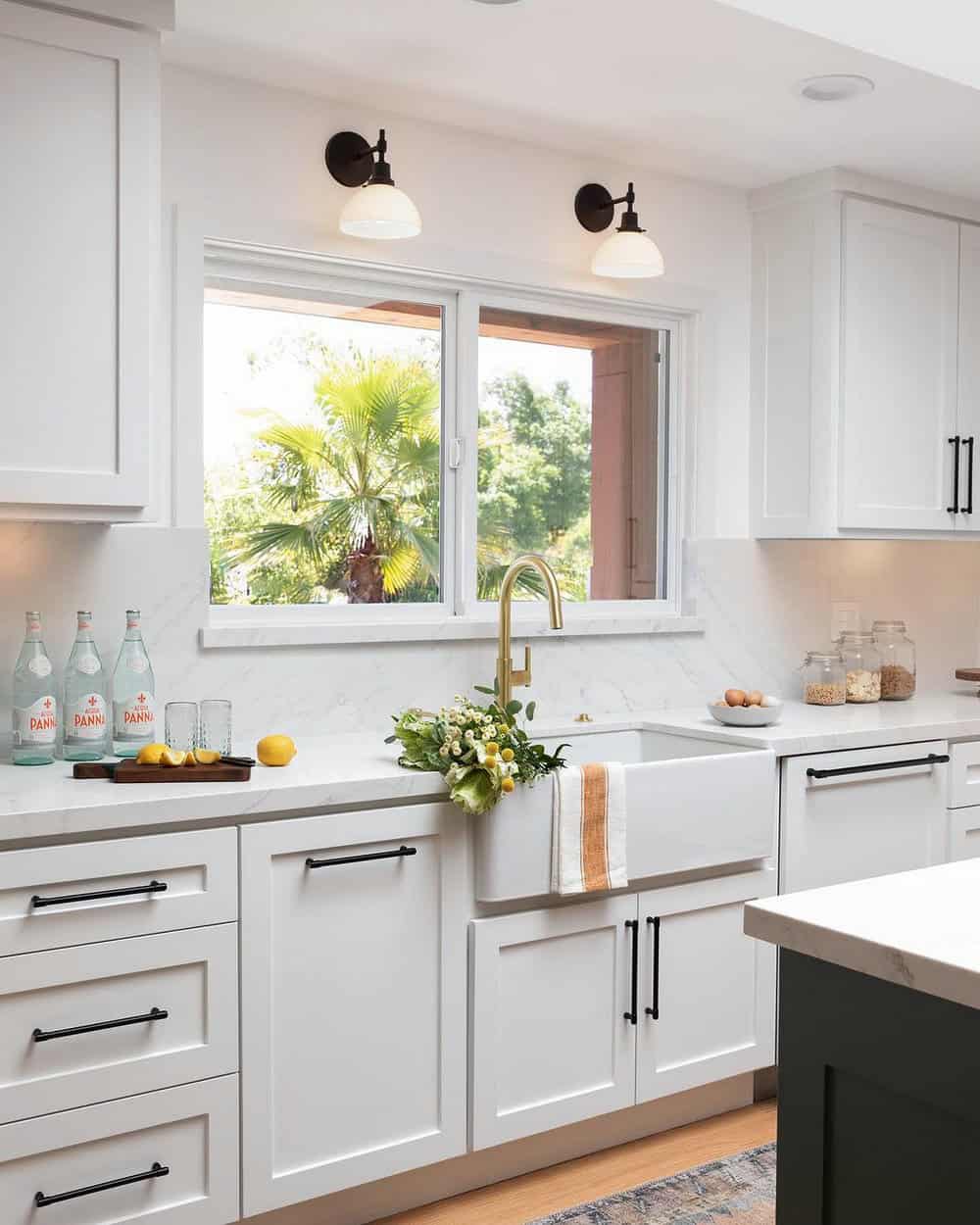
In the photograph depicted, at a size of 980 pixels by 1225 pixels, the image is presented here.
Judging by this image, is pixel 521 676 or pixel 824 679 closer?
pixel 521 676

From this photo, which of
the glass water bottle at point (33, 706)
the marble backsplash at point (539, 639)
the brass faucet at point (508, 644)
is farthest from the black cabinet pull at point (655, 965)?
the glass water bottle at point (33, 706)

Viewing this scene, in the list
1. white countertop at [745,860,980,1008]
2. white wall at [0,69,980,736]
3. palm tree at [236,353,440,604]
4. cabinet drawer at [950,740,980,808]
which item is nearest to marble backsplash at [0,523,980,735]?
white wall at [0,69,980,736]

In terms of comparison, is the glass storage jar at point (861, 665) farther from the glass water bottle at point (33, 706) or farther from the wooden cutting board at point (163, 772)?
the glass water bottle at point (33, 706)

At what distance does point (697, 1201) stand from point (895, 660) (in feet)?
5.80

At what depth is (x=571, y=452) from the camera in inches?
132

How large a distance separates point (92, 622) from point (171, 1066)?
93cm

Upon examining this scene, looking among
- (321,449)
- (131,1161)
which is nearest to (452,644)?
(321,449)

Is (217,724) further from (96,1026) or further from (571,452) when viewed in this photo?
(571,452)

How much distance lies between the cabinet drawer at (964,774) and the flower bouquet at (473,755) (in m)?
1.29

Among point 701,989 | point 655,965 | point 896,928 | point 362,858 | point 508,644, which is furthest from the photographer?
point 508,644

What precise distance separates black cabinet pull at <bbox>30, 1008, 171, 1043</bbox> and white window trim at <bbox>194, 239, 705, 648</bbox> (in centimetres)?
86

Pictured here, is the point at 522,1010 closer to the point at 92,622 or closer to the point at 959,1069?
the point at 92,622

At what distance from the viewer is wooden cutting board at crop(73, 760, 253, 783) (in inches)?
85.4

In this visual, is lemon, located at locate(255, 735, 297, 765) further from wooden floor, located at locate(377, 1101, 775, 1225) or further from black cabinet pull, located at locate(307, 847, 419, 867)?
wooden floor, located at locate(377, 1101, 775, 1225)
